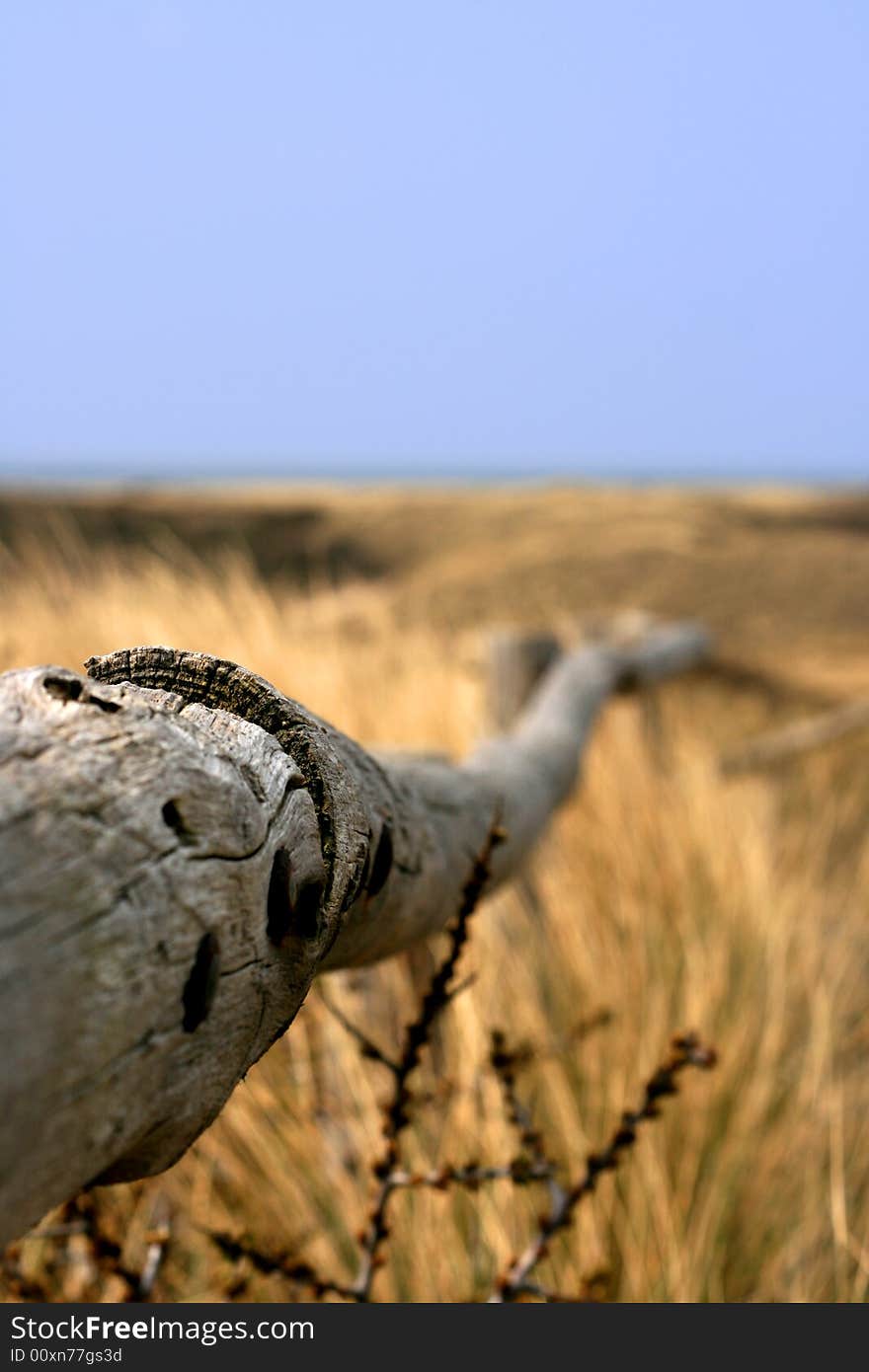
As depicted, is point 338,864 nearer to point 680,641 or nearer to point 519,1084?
point 519,1084

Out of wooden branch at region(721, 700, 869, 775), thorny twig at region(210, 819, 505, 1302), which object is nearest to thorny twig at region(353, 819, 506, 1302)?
thorny twig at region(210, 819, 505, 1302)

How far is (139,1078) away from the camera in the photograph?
517 mm

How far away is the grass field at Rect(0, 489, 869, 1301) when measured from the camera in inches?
72.4

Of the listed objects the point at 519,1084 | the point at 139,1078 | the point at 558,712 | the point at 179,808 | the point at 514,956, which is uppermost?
the point at 179,808

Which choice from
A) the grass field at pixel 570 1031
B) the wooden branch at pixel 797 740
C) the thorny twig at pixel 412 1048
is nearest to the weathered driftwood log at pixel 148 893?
the thorny twig at pixel 412 1048

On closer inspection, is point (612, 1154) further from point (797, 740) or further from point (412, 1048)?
point (797, 740)

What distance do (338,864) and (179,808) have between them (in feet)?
0.42

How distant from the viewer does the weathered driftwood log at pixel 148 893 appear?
468mm

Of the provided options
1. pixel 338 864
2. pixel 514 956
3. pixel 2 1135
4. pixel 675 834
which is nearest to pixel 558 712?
pixel 675 834

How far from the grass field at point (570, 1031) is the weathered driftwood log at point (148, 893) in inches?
31.1

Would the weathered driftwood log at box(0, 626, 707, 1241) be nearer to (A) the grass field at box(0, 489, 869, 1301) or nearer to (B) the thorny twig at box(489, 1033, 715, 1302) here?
(B) the thorny twig at box(489, 1033, 715, 1302)

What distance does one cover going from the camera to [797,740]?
5867 millimetres

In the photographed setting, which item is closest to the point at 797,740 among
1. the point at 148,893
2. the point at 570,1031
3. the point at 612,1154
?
the point at 570,1031

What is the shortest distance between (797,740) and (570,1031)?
4205mm
